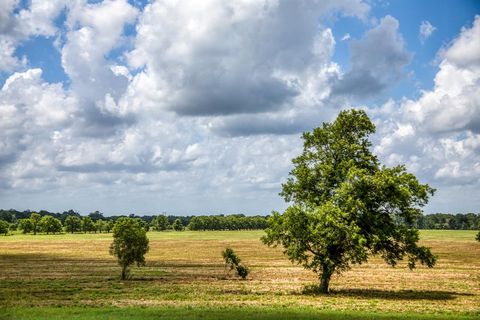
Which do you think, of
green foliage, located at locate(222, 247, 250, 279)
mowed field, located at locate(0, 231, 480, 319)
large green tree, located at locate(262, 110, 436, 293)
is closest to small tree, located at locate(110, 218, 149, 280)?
mowed field, located at locate(0, 231, 480, 319)

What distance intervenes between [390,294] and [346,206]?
889 centimetres

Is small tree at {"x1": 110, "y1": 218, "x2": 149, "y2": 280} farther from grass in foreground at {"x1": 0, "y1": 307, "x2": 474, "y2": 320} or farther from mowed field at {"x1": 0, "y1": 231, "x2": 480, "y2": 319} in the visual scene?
grass in foreground at {"x1": 0, "y1": 307, "x2": 474, "y2": 320}

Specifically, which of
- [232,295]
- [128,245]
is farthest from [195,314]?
[128,245]

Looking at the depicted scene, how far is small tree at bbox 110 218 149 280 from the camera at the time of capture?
182 ft

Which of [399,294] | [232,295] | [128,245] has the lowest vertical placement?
[399,294]

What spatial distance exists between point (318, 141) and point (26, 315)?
27.9 m

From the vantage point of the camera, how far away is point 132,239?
2212 inches

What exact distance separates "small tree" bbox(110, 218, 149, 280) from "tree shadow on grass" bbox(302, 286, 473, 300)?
21.5 meters

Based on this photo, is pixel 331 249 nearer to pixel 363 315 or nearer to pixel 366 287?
pixel 366 287

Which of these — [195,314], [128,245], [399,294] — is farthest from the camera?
[128,245]

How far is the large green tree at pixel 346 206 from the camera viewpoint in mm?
41094

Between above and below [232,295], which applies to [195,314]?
above

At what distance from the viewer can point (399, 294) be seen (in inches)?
1663

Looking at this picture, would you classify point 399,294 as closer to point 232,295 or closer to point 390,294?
point 390,294
